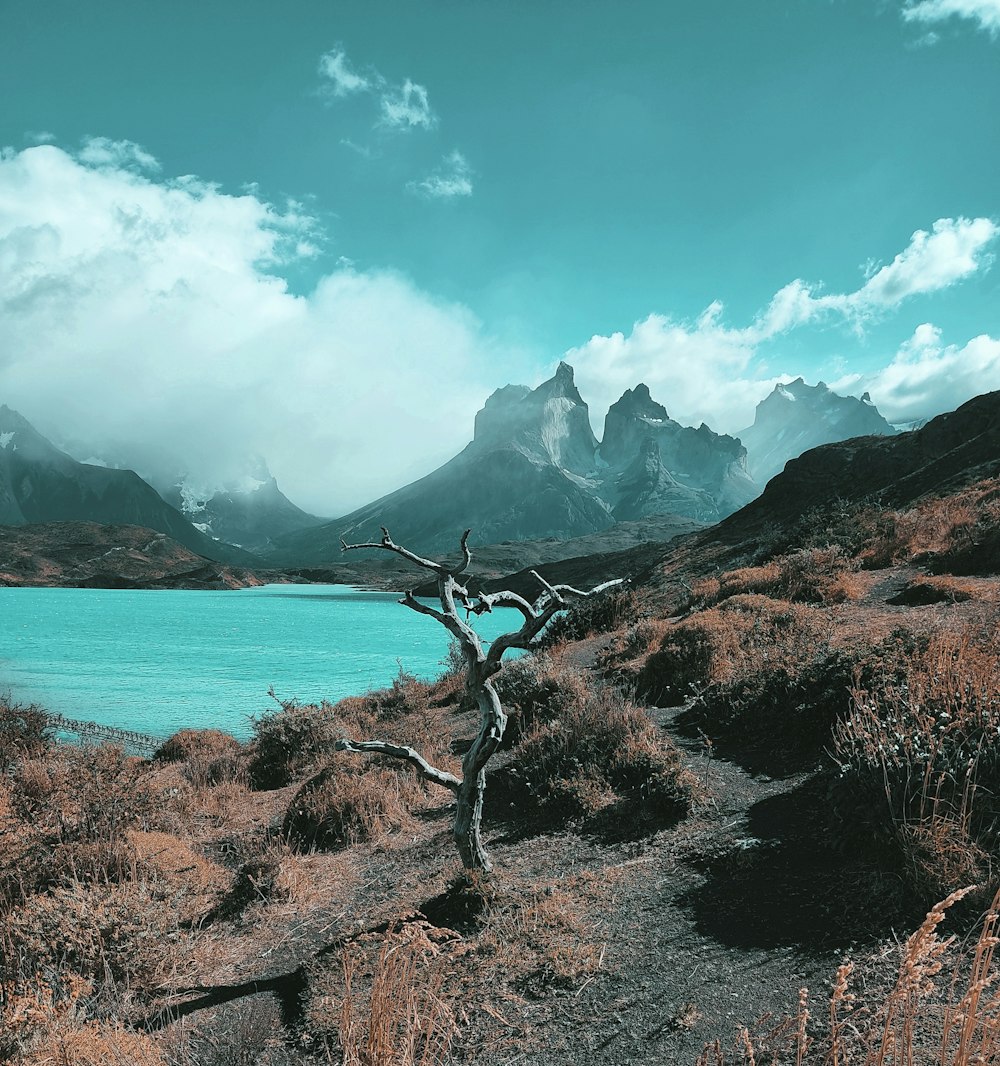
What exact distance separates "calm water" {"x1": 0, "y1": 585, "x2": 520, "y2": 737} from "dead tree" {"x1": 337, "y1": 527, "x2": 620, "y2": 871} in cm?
883

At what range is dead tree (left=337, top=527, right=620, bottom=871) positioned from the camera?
18.0ft

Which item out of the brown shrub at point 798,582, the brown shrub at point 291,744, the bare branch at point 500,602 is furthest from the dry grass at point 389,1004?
the brown shrub at point 798,582

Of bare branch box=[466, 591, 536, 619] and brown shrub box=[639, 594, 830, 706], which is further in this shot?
brown shrub box=[639, 594, 830, 706]

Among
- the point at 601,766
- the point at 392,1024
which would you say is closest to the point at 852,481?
the point at 601,766

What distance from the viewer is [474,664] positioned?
19.5 feet

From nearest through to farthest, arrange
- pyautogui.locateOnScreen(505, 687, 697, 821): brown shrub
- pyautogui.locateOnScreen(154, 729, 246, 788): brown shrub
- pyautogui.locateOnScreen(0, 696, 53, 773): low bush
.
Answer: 1. pyautogui.locateOnScreen(505, 687, 697, 821): brown shrub
2. pyautogui.locateOnScreen(0, 696, 53, 773): low bush
3. pyautogui.locateOnScreen(154, 729, 246, 788): brown shrub

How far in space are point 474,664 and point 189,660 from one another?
33.1m

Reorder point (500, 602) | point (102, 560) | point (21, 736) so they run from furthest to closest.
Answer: point (102, 560) < point (21, 736) < point (500, 602)

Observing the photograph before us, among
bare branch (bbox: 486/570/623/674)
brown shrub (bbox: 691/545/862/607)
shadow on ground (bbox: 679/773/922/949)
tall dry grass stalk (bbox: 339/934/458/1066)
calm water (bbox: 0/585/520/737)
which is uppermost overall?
bare branch (bbox: 486/570/623/674)

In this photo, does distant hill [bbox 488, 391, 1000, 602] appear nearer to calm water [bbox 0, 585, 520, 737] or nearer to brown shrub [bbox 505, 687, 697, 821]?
calm water [bbox 0, 585, 520, 737]

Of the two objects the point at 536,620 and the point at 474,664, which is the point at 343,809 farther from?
the point at 536,620

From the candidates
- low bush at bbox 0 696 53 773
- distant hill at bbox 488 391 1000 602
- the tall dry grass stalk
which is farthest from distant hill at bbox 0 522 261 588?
the tall dry grass stalk

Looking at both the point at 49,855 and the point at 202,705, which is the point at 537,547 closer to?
the point at 202,705

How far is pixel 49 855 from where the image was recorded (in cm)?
659
